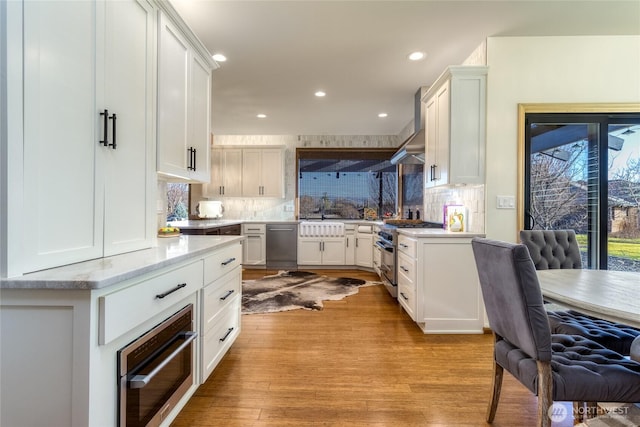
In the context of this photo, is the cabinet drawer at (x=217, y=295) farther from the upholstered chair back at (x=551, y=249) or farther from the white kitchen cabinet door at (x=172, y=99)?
the upholstered chair back at (x=551, y=249)

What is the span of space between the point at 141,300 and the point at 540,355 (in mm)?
1604

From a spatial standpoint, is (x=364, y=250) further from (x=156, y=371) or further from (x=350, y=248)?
(x=156, y=371)

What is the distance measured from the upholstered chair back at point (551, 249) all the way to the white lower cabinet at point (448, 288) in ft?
2.15

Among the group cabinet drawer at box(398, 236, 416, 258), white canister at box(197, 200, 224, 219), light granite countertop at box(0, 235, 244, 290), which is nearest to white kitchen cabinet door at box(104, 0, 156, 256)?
light granite countertop at box(0, 235, 244, 290)

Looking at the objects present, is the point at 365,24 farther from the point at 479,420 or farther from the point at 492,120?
the point at 479,420

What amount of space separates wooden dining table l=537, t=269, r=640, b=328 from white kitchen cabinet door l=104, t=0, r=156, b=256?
208cm

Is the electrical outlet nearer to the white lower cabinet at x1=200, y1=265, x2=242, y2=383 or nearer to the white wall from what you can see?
the white wall

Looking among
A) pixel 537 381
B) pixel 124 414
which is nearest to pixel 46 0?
pixel 124 414

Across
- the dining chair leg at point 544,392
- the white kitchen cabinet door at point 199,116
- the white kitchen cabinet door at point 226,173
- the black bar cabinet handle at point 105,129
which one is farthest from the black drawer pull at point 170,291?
the white kitchen cabinet door at point 226,173

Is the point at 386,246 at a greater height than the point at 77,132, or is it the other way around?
the point at 77,132

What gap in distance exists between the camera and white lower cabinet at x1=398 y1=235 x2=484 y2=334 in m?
2.76

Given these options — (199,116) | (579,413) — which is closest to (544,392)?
(579,413)

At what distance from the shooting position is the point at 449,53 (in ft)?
9.80

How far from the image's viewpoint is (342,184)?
6.30m
